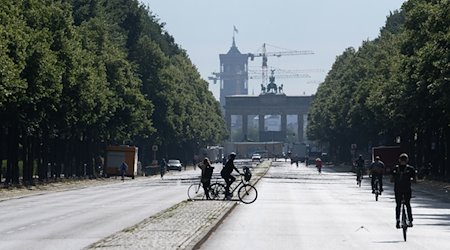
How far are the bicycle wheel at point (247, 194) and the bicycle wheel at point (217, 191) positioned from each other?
783mm

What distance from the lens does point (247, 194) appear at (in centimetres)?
5575

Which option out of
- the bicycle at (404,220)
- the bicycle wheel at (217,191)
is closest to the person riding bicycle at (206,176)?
the bicycle wheel at (217,191)

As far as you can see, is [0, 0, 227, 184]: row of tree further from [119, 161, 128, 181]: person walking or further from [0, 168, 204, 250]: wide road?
[0, 168, 204, 250]: wide road

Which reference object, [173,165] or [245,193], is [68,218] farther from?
[173,165]

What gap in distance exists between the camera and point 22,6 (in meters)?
76.3

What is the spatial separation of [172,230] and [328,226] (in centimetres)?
635

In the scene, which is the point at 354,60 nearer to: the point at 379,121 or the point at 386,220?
the point at 379,121

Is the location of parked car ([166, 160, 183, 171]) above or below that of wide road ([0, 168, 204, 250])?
above

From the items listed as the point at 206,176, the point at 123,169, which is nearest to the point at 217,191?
the point at 206,176

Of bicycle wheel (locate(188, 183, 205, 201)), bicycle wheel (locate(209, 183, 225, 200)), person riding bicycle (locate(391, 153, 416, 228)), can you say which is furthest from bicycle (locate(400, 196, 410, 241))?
bicycle wheel (locate(188, 183, 205, 201))

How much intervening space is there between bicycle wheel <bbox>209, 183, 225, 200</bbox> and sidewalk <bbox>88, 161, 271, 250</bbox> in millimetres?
8693

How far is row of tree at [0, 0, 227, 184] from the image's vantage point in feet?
229

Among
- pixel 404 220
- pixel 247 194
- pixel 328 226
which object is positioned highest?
pixel 247 194

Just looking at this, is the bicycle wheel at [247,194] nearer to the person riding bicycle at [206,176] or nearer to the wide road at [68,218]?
the person riding bicycle at [206,176]
